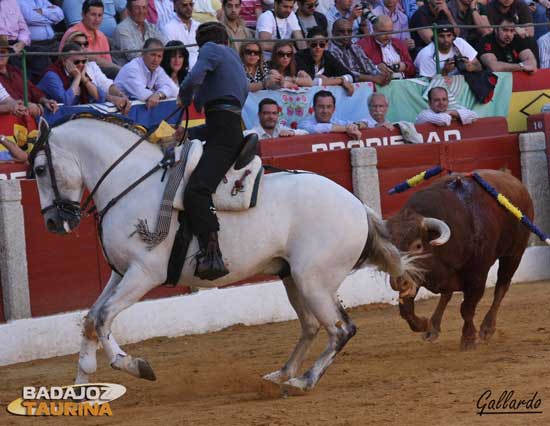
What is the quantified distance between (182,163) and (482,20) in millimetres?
9004

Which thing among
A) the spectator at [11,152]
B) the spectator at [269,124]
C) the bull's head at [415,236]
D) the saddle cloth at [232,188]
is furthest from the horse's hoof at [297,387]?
the spectator at [269,124]

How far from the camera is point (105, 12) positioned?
12.8 m

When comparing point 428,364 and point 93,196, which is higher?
point 93,196

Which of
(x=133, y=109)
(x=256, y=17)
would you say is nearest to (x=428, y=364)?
(x=133, y=109)

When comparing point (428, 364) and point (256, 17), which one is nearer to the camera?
point (428, 364)

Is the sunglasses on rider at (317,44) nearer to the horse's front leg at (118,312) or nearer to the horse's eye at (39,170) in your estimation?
the horse's eye at (39,170)

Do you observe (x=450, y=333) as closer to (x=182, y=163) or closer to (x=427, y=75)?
(x=182, y=163)

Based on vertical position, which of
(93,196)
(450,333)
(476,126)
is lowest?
(450,333)

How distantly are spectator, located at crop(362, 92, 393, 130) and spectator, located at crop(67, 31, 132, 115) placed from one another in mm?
3032

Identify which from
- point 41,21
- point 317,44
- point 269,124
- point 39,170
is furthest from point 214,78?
point 317,44

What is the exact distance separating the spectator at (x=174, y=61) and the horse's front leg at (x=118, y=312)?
5.02 meters

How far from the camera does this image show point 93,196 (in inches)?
301

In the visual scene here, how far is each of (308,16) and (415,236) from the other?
581 cm

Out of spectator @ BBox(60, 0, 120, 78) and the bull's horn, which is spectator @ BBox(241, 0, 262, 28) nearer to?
spectator @ BBox(60, 0, 120, 78)
